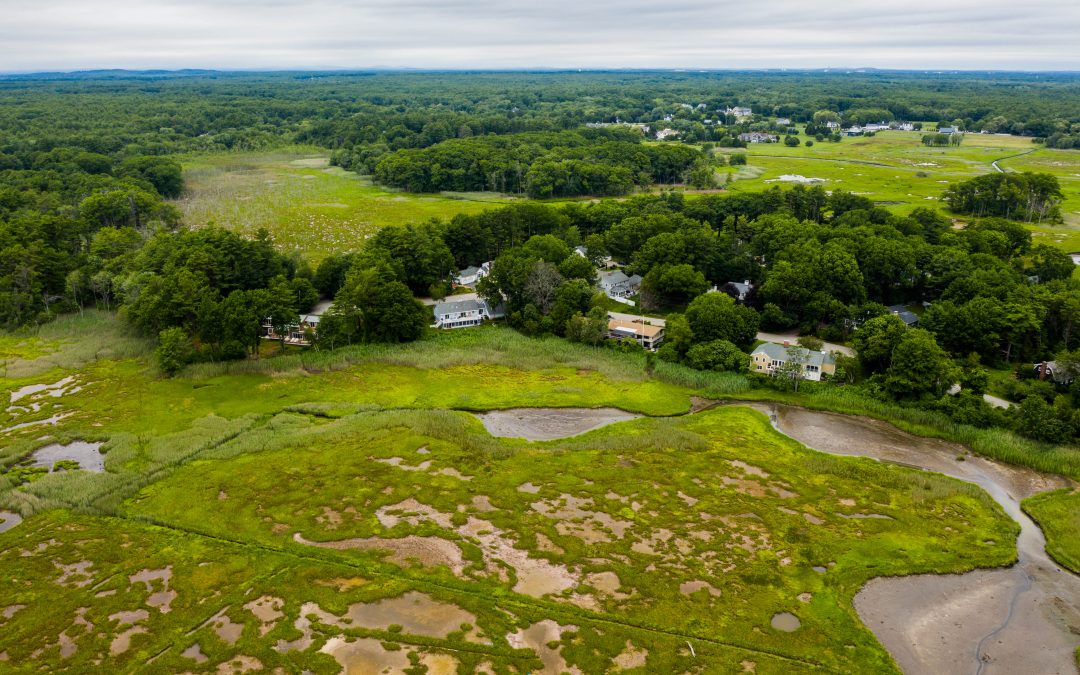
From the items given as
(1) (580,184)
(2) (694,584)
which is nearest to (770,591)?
(2) (694,584)

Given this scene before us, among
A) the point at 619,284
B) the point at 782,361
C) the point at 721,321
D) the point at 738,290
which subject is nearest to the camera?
the point at 782,361

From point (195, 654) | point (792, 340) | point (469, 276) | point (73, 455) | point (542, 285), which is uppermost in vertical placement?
point (542, 285)

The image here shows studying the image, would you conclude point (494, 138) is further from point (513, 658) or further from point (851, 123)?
point (513, 658)

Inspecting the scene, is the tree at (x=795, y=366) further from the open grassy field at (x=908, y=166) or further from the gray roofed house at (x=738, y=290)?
the open grassy field at (x=908, y=166)

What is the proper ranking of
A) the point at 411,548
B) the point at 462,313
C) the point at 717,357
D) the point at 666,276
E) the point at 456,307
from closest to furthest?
the point at 411,548
the point at 717,357
the point at 462,313
the point at 456,307
the point at 666,276

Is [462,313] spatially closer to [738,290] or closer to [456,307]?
[456,307]

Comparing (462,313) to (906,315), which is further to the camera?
(462,313)

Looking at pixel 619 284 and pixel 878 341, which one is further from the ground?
pixel 878 341

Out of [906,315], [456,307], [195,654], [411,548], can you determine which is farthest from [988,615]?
[456,307]
